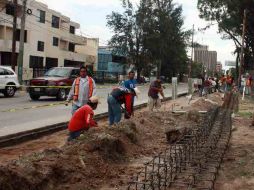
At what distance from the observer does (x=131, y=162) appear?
8.86 metres

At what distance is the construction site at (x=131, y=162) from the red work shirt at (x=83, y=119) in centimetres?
22

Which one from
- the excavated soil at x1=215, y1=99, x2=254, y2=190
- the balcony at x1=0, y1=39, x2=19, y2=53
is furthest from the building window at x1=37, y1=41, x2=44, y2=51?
the excavated soil at x1=215, y1=99, x2=254, y2=190

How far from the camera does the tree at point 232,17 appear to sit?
48.1 metres

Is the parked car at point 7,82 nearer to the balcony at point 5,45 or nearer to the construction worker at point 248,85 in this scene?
the construction worker at point 248,85

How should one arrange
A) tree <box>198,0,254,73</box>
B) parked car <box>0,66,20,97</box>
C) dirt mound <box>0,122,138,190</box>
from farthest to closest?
1. tree <box>198,0,254,73</box>
2. parked car <box>0,66,20,97</box>
3. dirt mound <box>0,122,138,190</box>

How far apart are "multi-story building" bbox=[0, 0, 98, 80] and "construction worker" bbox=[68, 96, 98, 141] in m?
40.9

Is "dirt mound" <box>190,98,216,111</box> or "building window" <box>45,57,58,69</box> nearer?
"dirt mound" <box>190,98,216,111</box>

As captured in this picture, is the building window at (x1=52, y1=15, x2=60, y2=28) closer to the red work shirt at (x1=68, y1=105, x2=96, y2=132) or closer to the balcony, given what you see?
the balcony

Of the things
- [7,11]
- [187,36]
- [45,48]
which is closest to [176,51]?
[187,36]

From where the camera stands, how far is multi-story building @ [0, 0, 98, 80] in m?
52.9

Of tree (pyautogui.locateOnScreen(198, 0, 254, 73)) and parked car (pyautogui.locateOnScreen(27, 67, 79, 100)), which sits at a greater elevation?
tree (pyautogui.locateOnScreen(198, 0, 254, 73))

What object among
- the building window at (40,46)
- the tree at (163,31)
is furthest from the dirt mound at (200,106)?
the tree at (163,31)

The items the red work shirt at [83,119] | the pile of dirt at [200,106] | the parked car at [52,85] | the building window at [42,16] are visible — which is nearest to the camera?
the red work shirt at [83,119]

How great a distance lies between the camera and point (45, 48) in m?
62.9
